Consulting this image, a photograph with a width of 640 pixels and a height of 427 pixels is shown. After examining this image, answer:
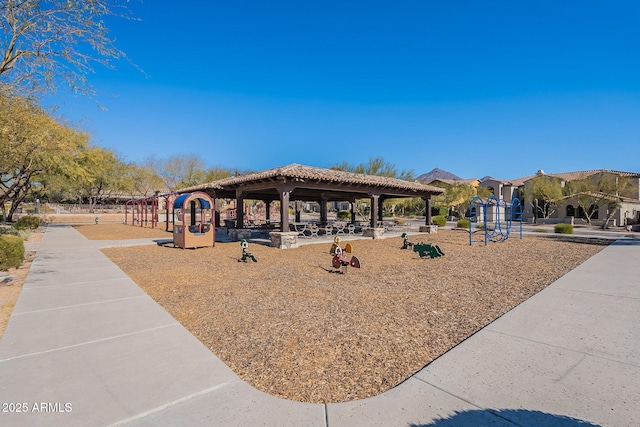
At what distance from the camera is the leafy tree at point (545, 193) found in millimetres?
34719

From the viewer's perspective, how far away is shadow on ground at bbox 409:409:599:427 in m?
2.48

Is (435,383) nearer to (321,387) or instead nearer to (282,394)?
(321,387)

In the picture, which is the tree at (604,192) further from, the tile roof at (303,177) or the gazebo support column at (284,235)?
the gazebo support column at (284,235)

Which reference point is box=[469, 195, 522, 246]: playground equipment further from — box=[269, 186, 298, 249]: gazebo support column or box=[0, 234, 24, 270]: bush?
box=[0, 234, 24, 270]: bush

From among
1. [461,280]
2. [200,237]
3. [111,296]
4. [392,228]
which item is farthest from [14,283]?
[392,228]

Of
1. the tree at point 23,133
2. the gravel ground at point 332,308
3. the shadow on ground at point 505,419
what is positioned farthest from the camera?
the tree at point 23,133

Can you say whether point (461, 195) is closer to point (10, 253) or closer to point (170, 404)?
point (10, 253)

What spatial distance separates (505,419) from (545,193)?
4063 centimetres

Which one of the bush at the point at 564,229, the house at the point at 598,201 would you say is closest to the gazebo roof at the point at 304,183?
the bush at the point at 564,229

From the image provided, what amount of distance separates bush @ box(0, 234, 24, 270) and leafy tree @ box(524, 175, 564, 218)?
142 feet

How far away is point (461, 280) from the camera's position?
8.03 m

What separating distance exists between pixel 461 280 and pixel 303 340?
541 centimetres

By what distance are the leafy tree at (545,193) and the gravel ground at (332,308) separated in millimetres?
28889

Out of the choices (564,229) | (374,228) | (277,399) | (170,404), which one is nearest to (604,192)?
(564,229)
